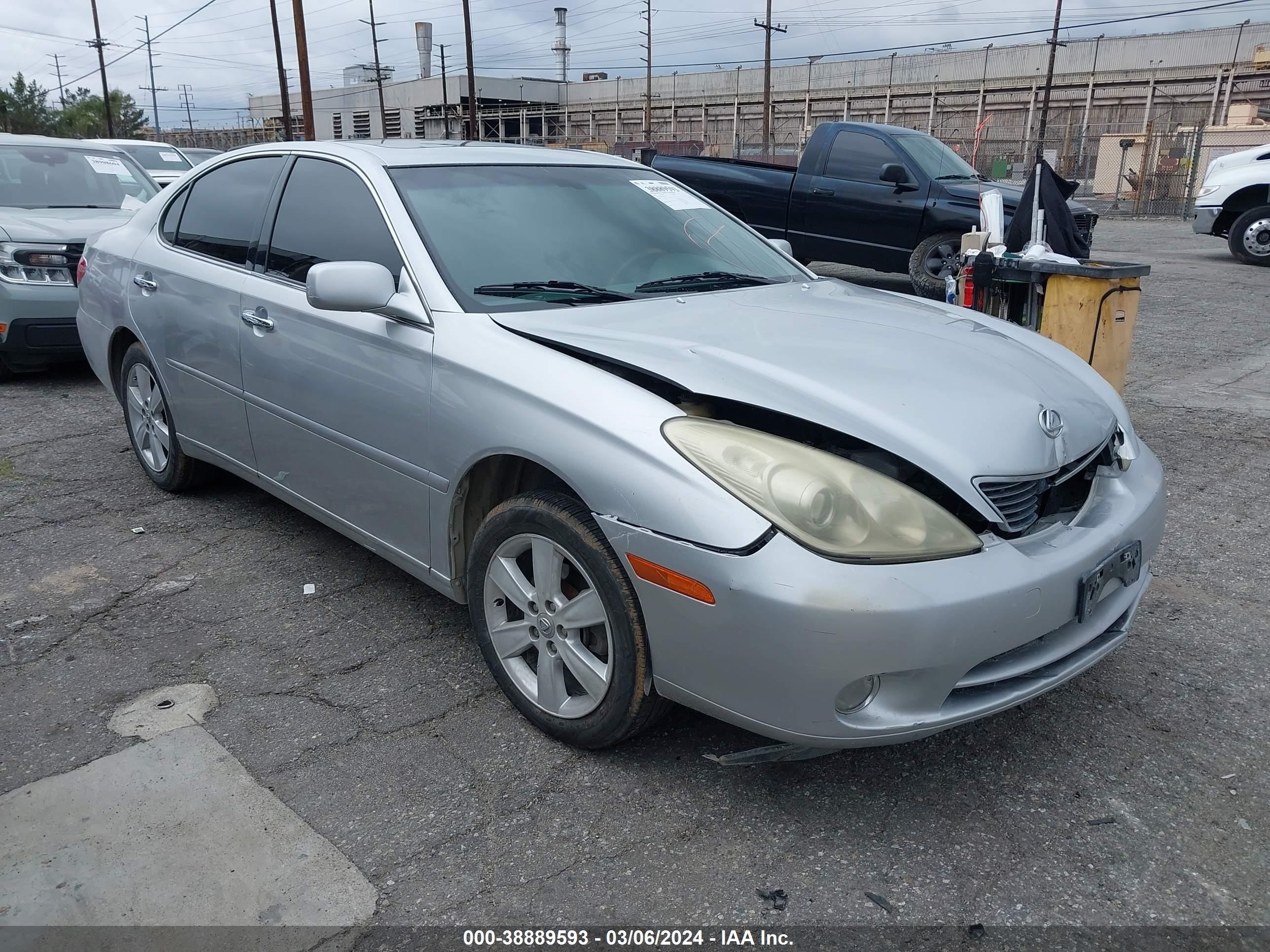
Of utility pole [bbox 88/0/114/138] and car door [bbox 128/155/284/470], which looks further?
utility pole [bbox 88/0/114/138]

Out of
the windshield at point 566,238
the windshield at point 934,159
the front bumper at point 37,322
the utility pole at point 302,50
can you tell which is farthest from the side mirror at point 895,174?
the utility pole at point 302,50

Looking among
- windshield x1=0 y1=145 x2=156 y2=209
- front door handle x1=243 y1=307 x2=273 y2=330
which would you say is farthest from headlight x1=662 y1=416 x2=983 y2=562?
windshield x1=0 y1=145 x2=156 y2=209

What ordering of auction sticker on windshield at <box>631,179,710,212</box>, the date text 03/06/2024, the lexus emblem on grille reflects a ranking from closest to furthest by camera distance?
1. the date text 03/06/2024
2. the lexus emblem on grille
3. auction sticker on windshield at <box>631,179,710,212</box>

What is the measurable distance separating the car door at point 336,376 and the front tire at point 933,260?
770 centimetres

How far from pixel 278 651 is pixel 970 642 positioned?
224 cm

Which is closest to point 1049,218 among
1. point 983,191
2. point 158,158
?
point 983,191

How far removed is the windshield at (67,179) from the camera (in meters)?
7.71

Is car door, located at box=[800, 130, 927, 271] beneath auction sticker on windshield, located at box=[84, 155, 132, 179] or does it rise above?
beneath

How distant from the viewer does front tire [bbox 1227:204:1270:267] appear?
12.8m

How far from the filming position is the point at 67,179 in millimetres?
7996

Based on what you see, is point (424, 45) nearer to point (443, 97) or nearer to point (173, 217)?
point (443, 97)

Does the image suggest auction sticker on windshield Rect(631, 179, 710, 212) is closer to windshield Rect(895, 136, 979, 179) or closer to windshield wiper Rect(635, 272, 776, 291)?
windshield wiper Rect(635, 272, 776, 291)

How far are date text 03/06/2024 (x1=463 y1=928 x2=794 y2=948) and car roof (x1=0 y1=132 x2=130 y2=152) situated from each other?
7992mm

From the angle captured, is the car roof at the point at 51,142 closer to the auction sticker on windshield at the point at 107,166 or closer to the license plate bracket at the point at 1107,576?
the auction sticker on windshield at the point at 107,166
